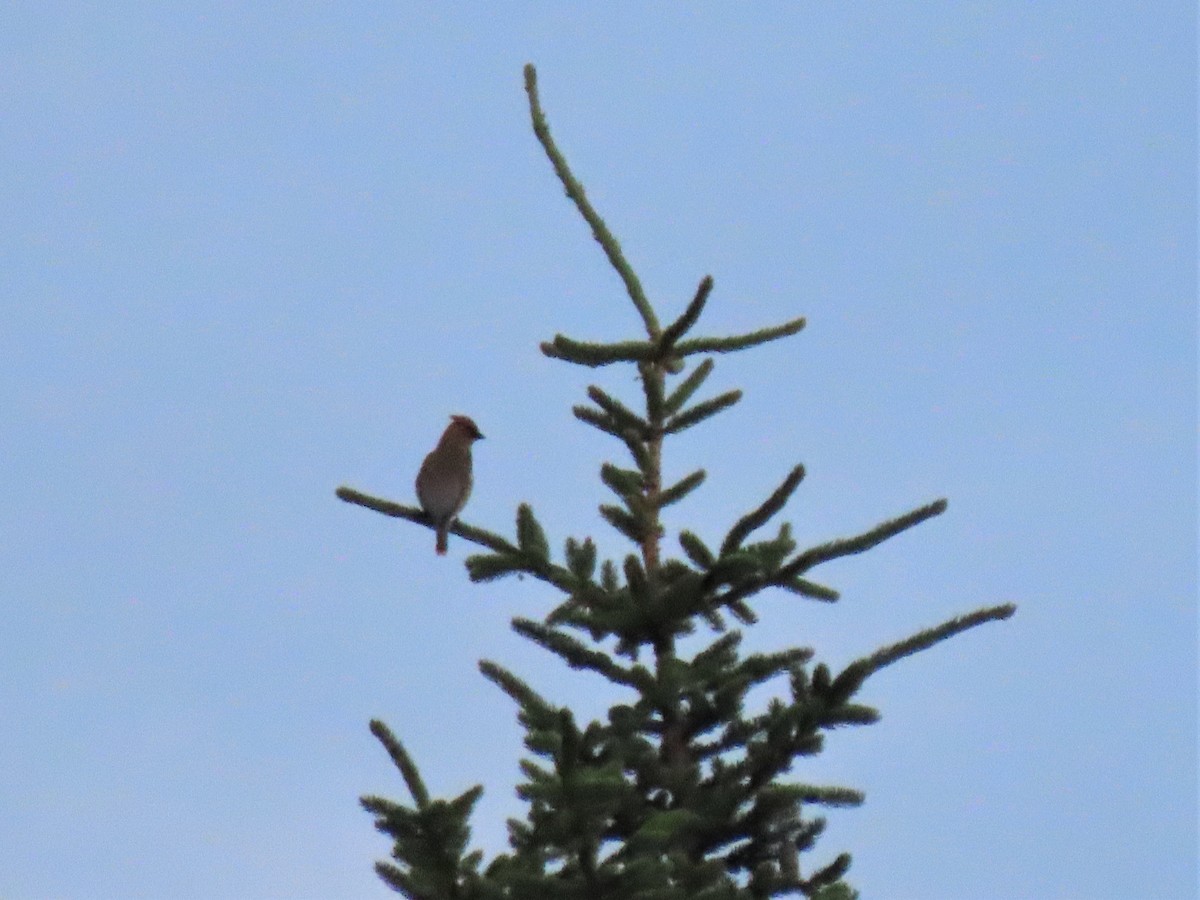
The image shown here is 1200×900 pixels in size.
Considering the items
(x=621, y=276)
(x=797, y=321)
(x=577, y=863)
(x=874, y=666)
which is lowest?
(x=577, y=863)

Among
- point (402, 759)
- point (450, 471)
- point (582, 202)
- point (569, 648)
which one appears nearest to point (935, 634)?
point (569, 648)

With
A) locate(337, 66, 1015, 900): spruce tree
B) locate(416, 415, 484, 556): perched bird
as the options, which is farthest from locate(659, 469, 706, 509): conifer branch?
locate(416, 415, 484, 556): perched bird

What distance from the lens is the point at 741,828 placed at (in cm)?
506

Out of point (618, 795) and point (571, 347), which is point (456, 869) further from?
point (571, 347)

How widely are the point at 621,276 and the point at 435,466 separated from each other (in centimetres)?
292

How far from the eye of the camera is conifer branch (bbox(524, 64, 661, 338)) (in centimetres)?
599

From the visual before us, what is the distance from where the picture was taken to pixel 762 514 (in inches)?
201

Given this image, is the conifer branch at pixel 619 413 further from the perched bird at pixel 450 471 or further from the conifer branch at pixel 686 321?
the perched bird at pixel 450 471

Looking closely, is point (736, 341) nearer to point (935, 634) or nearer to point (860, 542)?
point (860, 542)

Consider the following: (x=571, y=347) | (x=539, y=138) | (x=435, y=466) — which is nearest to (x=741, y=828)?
(x=571, y=347)

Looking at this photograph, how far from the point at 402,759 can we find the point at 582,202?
2384mm

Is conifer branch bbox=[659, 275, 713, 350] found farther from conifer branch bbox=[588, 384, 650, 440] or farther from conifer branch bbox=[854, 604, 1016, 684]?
conifer branch bbox=[854, 604, 1016, 684]

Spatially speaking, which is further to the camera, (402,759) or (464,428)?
(464,428)

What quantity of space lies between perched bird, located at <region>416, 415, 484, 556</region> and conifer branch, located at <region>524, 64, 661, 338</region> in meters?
1.95
